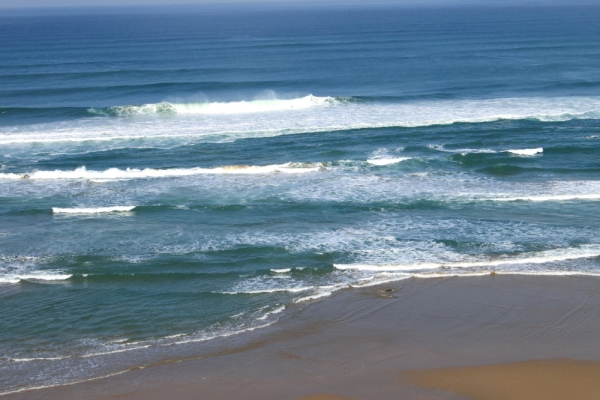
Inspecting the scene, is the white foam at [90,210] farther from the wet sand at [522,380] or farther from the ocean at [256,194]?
the wet sand at [522,380]

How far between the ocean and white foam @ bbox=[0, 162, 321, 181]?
0.29ft

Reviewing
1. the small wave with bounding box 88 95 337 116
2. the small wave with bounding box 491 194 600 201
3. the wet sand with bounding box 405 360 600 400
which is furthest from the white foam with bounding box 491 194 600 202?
the small wave with bounding box 88 95 337 116

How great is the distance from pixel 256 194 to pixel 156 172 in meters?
5.01

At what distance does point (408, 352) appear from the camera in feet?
44.6

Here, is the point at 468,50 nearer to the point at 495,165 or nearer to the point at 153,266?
the point at 495,165

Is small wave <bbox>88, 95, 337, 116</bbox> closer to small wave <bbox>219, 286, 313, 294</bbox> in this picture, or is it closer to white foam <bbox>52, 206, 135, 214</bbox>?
white foam <bbox>52, 206, 135, 214</bbox>

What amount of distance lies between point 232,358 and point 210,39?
70.6 meters

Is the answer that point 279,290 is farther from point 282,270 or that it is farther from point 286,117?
point 286,117

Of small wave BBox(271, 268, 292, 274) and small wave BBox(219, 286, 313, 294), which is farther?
small wave BBox(271, 268, 292, 274)

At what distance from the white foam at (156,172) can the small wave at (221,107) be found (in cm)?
1172

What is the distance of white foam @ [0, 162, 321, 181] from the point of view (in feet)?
88.4

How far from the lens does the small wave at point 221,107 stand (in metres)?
38.9

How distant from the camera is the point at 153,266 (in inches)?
731

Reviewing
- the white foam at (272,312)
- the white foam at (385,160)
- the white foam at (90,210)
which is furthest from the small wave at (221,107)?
the white foam at (272,312)
